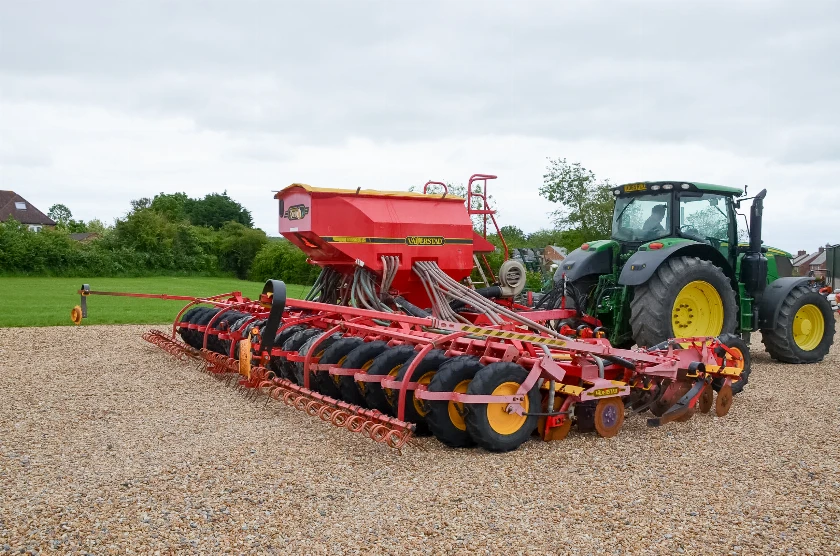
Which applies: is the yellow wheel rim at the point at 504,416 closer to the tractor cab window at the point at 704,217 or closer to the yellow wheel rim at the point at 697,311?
the yellow wheel rim at the point at 697,311

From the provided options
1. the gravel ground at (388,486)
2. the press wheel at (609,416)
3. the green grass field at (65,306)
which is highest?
the press wheel at (609,416)

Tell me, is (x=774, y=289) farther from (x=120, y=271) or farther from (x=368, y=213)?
(x=120, y=271)

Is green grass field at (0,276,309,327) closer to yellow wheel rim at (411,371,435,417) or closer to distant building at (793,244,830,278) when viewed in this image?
yellow wheel rim at (411,371,435,417)

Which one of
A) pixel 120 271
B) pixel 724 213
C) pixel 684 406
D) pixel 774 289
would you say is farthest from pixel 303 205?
pixel 120 271

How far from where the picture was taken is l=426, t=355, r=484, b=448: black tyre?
15.0ft

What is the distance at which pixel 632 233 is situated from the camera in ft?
27.6

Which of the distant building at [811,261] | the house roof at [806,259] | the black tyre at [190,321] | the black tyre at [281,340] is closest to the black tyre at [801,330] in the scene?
the black tyre at [281,340]

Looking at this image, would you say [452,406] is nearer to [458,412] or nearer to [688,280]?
[458,412]

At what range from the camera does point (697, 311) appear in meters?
7.71

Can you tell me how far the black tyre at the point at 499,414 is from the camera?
449 centimetres

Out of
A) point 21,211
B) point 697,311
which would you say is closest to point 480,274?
point 697,311

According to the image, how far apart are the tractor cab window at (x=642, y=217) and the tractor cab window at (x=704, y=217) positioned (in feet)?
0.61

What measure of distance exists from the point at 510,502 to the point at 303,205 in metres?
4.23

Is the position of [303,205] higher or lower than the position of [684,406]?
higher
